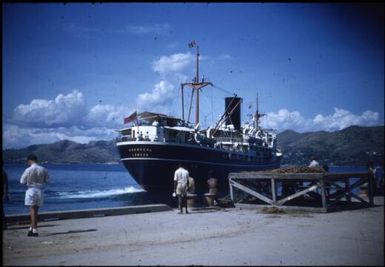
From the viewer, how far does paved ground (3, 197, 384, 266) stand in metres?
6.67

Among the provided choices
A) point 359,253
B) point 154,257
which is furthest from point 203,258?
point 359,253

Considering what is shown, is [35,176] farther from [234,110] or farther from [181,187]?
[234,110]

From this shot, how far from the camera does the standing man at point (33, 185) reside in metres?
9.30

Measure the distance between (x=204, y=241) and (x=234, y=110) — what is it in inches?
1984

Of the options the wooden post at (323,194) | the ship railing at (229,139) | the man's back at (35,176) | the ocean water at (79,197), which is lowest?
the ocean water at (79,197)

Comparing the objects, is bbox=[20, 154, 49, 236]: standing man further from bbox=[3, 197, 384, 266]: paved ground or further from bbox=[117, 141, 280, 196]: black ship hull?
bbox=[117, 141, 280, 196]: black ship hull

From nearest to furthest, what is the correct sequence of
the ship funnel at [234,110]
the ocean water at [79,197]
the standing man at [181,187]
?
the standing man at [181,187] < the ocean water at [79,197] < the ship funnel at [234,110]

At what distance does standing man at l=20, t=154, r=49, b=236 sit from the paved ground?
506 mm

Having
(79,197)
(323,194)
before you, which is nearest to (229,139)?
(79,197)

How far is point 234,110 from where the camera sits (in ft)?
190

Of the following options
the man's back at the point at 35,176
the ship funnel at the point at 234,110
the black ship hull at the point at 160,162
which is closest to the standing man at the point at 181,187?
the man's back at the point at 35,176

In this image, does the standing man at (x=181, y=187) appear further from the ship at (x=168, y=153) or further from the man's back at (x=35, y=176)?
the ship at (x=168, y=153)

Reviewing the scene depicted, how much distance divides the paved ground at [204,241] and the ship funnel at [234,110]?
45020mm

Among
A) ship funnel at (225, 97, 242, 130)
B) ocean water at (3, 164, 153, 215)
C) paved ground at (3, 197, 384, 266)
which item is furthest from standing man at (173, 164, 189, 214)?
ship funnel at (225, 97, 242, 130)
